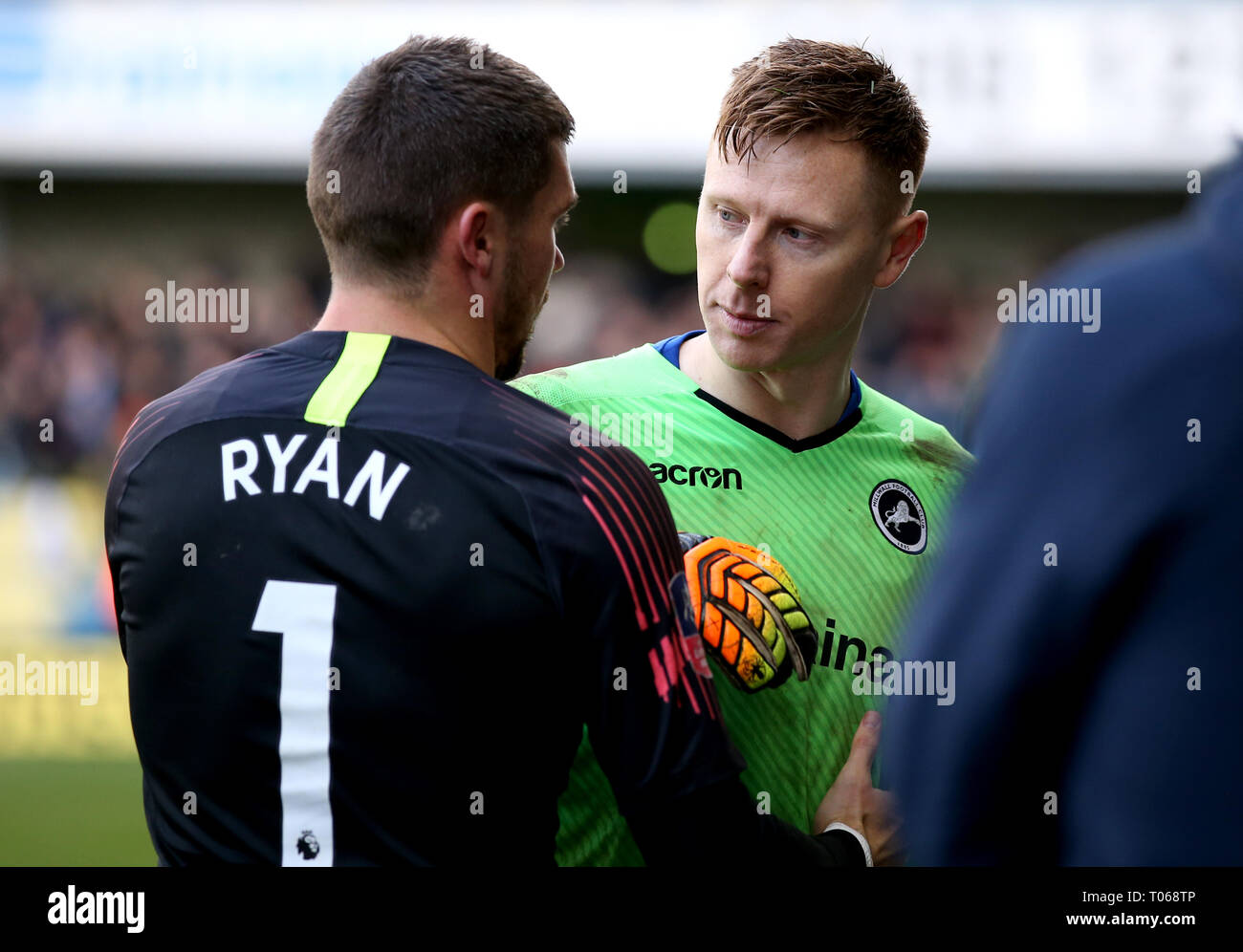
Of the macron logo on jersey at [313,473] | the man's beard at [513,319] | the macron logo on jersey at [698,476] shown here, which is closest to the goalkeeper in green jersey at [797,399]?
the macron logo on jersey at [698,476]

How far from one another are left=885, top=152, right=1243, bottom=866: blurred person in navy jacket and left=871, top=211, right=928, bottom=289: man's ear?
161 centimetres

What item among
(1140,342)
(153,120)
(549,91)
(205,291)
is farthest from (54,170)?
(1140,342)

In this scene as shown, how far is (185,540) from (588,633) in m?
0.58

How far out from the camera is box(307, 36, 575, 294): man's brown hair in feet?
6.23

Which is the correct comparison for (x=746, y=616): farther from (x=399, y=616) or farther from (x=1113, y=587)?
(x=1113, y=587)

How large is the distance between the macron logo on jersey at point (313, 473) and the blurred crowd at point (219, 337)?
7.27 m

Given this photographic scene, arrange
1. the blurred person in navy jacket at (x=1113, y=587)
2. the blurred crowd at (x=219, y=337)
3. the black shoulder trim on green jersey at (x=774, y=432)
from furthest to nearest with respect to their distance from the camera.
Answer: the blurred crowd at (x=219, y=337)
the black shoulder trim on green jersey at (x=774, y=432)
the blurred person in navy jacket at (x=1113, y=587)

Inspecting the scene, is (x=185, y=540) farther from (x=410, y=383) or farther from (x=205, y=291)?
(x=205, y=291)

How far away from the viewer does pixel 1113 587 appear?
0.94 m

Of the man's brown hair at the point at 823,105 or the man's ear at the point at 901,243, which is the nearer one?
the man's brown hair at the point at 823,105

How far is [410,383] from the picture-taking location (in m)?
1.81

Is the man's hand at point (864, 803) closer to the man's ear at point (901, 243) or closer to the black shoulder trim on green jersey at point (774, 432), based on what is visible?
the black shoulder trim on green jersey at point (774, 432)

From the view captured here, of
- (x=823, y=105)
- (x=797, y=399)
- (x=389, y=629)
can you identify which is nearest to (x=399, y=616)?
(x=389, y=629)

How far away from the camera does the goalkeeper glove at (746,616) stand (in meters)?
2.22
